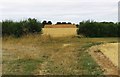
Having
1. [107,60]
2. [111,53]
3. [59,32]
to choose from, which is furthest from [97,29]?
[107,60]

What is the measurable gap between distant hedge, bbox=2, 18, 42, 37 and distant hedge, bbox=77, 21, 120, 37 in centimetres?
982

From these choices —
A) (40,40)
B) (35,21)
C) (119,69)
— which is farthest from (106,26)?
(119,69)

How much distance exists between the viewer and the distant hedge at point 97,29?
54.5 m

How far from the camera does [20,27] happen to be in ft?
149

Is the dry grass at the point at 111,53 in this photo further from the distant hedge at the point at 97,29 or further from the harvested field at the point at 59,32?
the distant hedge at the point at 97,29

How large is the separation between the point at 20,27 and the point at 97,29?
1409 cm

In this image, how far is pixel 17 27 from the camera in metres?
45.5

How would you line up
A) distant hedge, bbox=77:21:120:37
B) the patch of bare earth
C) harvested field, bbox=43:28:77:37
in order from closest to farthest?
the patch of bare earth
harvested field, bbox=43:28:77:37
distant hedge, bbox=77:21:120:37

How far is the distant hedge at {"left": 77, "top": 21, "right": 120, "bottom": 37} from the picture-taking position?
54.5m

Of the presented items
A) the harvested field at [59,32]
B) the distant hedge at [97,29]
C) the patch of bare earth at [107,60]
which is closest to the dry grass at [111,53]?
the patch of bare earth at [107,60]

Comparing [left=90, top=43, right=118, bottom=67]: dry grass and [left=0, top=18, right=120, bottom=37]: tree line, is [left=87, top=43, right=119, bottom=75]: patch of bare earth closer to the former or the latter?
[left=90, top=43, right=118, bottom=67]: dry grass

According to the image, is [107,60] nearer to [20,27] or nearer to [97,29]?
[20,27]

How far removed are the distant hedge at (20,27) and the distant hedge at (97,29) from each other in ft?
32.2

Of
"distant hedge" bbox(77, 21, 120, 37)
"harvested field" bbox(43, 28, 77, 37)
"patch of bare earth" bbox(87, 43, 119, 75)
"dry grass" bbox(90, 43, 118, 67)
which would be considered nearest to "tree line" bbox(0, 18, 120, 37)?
"distant hedge" bbox(77, 21, 120, 37)
